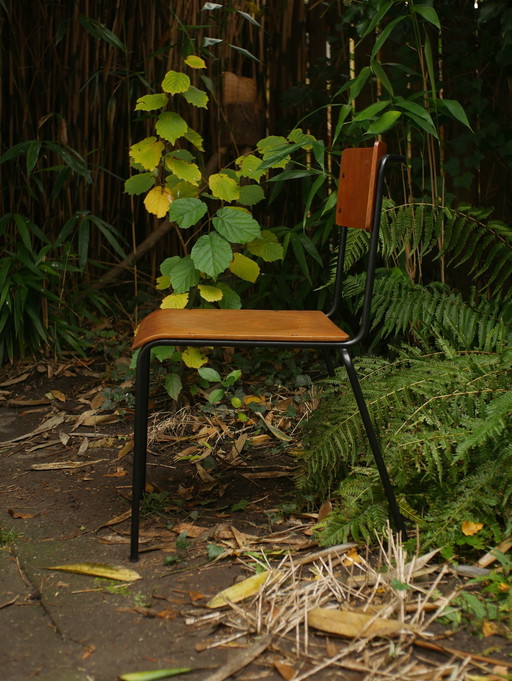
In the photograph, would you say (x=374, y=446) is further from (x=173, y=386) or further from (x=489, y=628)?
(x=173, y=386)

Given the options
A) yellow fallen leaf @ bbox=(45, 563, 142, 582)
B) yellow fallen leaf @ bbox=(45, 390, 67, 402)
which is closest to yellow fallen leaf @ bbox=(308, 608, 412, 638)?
yellow fallen leaf @ bbox=(45, 563, 142, 582)

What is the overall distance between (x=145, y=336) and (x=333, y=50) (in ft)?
7.30

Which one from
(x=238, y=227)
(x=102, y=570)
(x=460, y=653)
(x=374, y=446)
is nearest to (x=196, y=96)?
(x=238, y=227)

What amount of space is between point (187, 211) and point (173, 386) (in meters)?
0.68

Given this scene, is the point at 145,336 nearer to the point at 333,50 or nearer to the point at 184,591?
the point at 184,591

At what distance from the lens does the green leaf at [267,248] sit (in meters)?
2.72

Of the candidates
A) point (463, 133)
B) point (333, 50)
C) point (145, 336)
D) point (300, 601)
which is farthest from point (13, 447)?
point (333, 50)

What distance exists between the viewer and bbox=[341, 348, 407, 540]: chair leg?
5.86 feet

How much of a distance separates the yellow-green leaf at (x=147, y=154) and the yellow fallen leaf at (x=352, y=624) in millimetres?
1501

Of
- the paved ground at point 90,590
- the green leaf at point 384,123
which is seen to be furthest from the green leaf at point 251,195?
the paved ground at point 90,590

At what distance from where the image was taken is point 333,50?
3574mm

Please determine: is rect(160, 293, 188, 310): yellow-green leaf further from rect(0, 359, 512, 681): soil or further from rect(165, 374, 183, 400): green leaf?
rect(0, 359, 512, 681): soil

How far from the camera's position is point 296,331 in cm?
185

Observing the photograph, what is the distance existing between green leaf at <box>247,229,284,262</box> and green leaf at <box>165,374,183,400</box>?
51 cm
